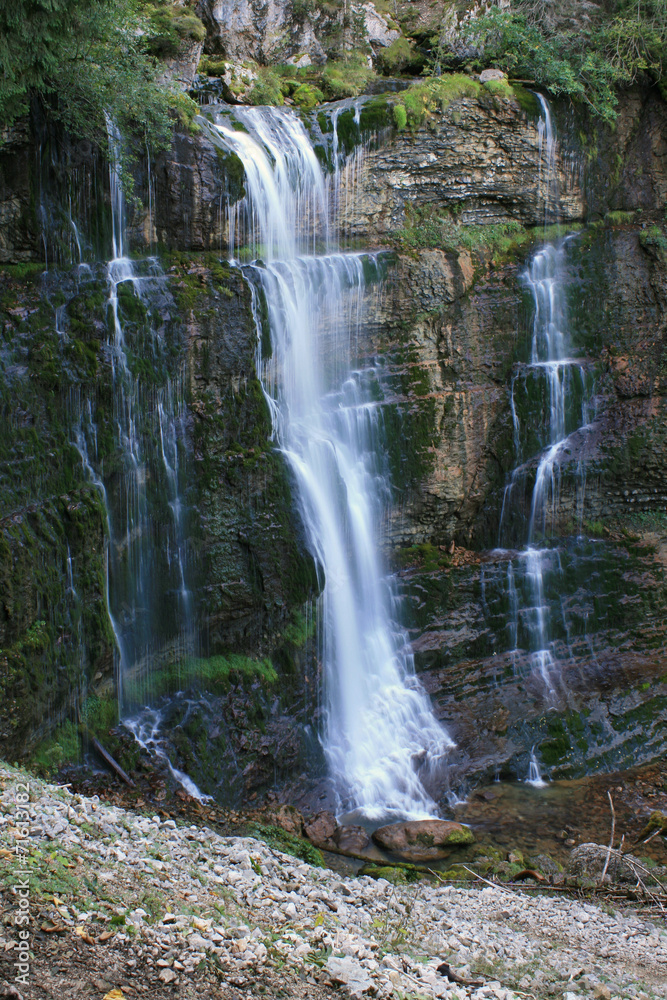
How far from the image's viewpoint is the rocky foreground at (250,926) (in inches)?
186

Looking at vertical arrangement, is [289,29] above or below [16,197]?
above

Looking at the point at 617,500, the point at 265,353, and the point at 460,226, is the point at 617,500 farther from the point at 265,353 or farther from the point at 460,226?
the point at 265,353

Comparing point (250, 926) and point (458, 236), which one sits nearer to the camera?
point (250, 926)

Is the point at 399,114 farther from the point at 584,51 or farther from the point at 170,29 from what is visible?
the point at 584,51

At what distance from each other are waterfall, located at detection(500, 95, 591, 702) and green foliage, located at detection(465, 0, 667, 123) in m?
0.76

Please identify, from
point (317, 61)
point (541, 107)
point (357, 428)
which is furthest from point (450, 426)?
point (317, 61)

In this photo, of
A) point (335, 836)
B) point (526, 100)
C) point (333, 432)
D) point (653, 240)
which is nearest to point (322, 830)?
point (335, 836)

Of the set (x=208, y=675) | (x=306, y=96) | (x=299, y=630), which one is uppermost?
(x=306, y=96)

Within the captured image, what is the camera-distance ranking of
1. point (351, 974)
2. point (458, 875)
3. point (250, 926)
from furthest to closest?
point (458, 875) < point (250, 926) < point (351, 974)

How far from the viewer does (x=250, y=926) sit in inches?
226

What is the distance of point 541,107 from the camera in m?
14.1

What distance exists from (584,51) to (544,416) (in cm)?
732

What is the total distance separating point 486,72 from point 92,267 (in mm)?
8813

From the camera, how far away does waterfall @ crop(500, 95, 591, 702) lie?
13.7 m
